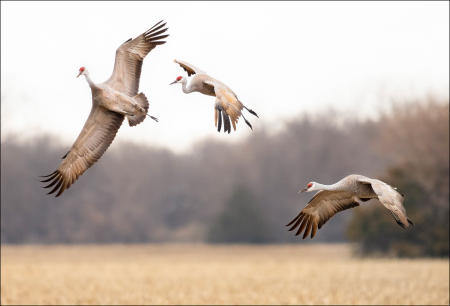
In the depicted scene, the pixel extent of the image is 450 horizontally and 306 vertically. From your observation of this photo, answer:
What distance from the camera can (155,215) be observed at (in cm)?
6519

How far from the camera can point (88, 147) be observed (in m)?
5.51

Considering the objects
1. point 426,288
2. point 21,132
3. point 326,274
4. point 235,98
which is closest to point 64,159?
point 235,98

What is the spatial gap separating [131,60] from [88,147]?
2.30 feet

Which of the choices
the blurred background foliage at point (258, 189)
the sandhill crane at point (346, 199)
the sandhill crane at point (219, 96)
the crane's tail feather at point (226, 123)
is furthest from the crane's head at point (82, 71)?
the blurred background foliage at point (258, 189)

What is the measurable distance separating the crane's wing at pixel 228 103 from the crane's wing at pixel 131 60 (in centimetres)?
88

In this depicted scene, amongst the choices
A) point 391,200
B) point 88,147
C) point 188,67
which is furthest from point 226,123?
point 88,147

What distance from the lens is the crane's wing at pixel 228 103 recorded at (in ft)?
14.0

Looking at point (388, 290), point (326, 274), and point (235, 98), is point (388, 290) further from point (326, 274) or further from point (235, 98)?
point (235, 98)

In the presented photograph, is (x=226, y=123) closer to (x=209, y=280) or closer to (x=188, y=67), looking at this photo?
(x=188, y=67)

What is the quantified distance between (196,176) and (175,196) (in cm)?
317

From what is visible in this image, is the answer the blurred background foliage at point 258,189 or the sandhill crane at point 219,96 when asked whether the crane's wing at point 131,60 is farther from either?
the blurred background foliage at point 258,189

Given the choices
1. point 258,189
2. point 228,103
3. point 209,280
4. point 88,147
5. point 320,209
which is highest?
point 258,189

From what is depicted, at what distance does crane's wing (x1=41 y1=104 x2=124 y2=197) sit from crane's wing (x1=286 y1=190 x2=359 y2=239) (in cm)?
150

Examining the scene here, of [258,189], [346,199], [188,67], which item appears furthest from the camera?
[258,189]
